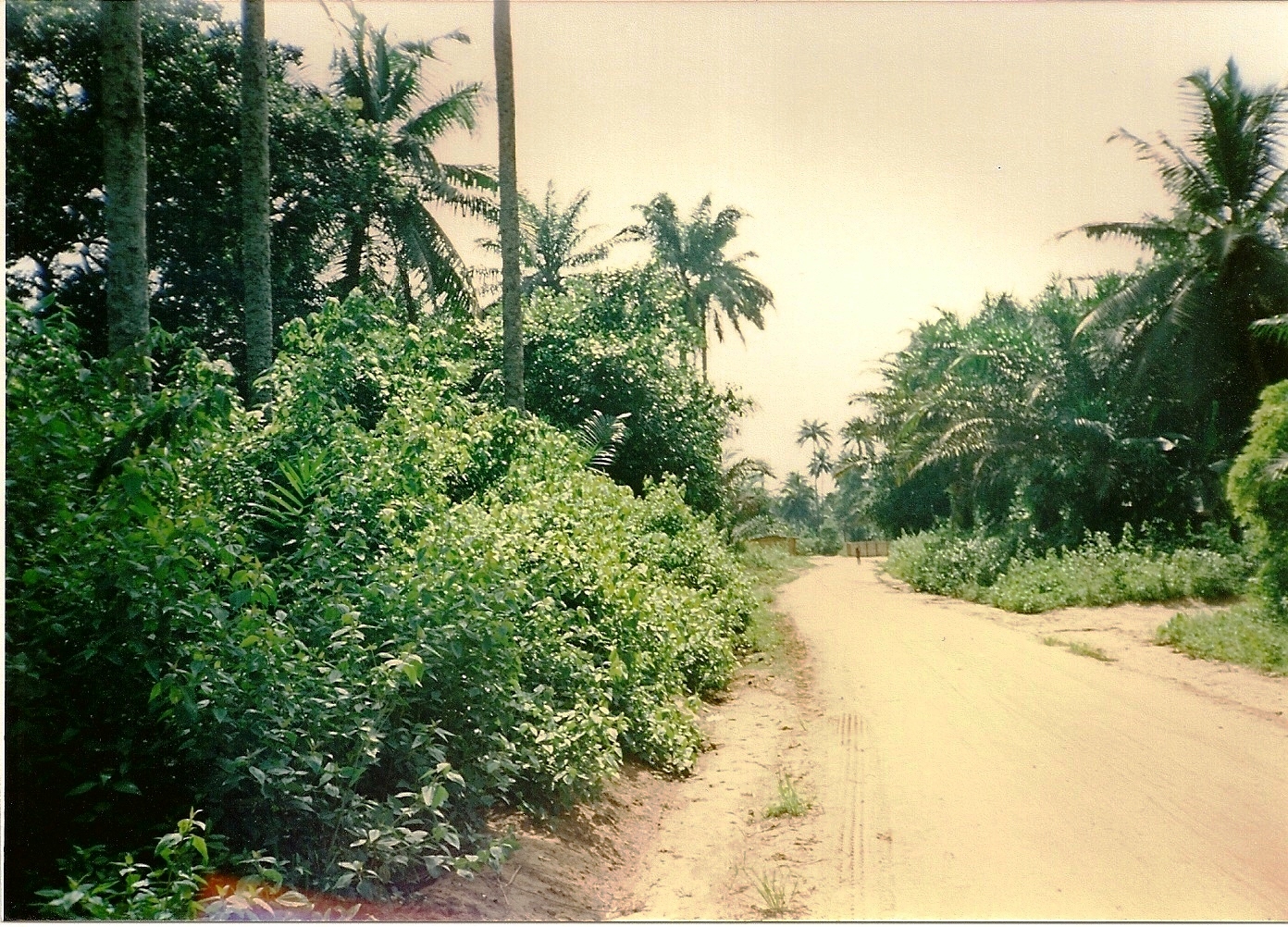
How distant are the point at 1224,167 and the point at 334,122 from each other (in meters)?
11.7

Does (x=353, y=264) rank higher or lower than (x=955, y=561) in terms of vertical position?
higher

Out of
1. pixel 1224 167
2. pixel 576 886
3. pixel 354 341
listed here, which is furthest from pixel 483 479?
pixel 1224 167

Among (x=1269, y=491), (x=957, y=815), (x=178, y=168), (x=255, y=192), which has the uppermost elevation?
(x=178, y=168)

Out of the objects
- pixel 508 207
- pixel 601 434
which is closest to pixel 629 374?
pixel 601 434

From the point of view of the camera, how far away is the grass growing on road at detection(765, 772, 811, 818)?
4.76 m

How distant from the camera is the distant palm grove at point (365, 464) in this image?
3.04 metres

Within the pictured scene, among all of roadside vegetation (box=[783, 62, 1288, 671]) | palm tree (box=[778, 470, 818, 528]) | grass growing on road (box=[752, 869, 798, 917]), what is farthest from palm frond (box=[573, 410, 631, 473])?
palm tree (box=[778, 470, 818, 528])

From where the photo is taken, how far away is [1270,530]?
27.1 ft

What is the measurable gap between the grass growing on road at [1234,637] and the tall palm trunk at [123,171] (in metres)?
9.42

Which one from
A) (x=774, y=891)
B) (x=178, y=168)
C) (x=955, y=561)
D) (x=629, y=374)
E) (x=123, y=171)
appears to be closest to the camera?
(x=774, y=891)

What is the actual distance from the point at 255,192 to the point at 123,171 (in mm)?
2381

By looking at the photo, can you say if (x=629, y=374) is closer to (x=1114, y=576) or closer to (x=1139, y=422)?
(x=1114, y=576)

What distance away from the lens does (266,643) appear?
318 cm

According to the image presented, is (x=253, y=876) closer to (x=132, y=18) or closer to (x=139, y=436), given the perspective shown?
(x=139, y=436)
